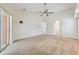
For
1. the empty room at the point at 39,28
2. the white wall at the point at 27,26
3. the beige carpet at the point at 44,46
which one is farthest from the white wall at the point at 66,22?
the white wall at the point at 27,26

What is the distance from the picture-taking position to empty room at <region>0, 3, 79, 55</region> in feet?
9.46

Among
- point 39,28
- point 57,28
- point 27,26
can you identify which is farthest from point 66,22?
point 27,26

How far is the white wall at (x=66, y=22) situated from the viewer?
9.49 feet

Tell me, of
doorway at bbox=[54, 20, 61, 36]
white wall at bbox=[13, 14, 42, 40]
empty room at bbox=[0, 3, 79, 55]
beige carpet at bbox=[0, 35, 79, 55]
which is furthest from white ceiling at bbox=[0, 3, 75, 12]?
beige carpet at bbox=[0, 35, 79, 55]

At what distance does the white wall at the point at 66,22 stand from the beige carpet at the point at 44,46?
130 millimetres

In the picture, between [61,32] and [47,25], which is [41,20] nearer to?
[47,25]

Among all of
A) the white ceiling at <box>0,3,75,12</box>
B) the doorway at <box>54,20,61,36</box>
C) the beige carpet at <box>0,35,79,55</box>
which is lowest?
the beige carpet at <box>0,35,79,55</box>

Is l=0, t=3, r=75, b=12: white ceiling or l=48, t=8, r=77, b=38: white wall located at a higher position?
l=0, t=3, r=75, b=12: white ceiling

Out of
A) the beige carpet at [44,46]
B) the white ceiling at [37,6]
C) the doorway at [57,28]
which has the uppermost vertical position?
the white ceiling at [37,6]

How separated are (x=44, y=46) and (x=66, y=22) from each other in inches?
27.8

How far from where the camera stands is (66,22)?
293 centimetres

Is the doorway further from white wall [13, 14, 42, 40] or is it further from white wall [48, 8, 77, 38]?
white wall [13, 14, 42, 40]

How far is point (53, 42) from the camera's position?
289cm

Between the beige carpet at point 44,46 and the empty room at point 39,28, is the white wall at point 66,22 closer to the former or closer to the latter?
the empty room at point 39,28
